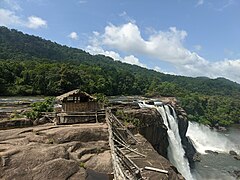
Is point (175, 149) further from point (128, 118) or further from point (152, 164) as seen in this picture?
point (152, 164)

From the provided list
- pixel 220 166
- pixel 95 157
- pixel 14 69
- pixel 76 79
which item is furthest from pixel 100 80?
pixel 95 157

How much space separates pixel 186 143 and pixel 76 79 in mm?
34080

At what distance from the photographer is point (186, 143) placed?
45.4m

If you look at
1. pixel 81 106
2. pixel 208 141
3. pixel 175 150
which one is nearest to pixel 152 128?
pixel 175 150

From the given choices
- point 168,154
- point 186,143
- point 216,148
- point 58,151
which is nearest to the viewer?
point 58,151

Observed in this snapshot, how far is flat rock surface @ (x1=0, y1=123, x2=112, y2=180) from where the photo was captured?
11.1 meters

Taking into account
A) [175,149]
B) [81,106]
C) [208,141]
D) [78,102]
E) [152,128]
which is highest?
[78,102]

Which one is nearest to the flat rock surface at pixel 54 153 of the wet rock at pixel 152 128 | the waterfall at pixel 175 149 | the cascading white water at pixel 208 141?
the wet rock at pixel 152 128

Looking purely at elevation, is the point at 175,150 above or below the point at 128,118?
below

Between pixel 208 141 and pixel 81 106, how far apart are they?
40.6 metres

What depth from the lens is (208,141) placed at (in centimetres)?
5525

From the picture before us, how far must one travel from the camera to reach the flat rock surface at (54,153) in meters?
11.1

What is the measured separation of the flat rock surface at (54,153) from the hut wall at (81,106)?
4.42 m

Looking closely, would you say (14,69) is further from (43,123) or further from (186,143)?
(43,123)
